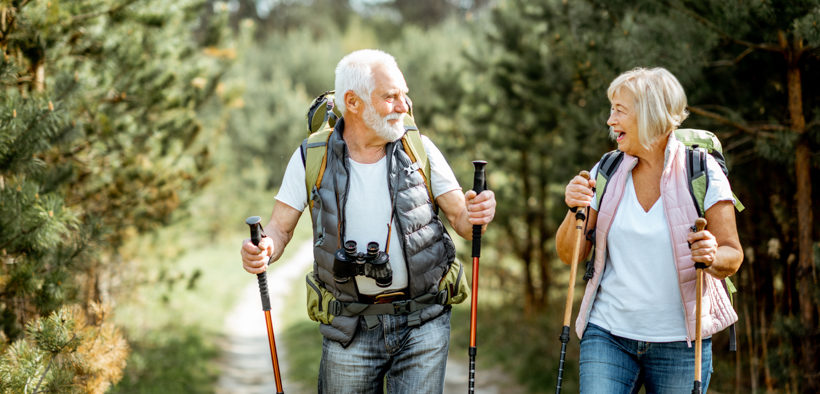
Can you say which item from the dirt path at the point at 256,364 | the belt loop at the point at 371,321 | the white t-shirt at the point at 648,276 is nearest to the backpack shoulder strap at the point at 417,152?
the belt loop at the point at 371,321

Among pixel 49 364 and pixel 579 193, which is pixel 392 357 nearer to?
pixel 579 193

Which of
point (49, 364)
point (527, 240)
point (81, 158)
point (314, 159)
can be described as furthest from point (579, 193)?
point (527, 240)

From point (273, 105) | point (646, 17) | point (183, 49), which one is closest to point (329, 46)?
point (273, 105)

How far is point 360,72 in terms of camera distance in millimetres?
3158

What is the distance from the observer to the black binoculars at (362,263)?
3.04 m

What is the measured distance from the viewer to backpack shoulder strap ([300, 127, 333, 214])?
3.21 meters

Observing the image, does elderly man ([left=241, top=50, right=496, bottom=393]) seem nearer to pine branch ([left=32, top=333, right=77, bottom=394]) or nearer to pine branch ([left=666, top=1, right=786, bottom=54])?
pine branch ([left=32, top=333, right=77, bottom=394])

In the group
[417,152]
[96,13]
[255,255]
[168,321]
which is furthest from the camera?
[168,321]

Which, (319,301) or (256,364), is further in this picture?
(256,364)

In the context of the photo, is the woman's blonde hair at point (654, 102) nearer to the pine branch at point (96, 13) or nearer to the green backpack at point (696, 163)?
the green backpack at point (696, 163)

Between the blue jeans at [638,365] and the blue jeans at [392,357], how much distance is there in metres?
0.66

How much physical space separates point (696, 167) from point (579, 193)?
0.46 meters

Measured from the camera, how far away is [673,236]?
2.88 m

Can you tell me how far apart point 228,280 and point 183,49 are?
7.35 m
